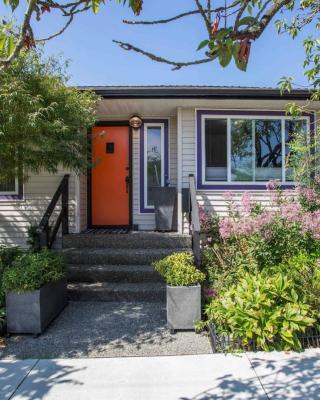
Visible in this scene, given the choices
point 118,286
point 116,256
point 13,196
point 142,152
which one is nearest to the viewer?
point 118,286

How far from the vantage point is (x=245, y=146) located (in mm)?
7219

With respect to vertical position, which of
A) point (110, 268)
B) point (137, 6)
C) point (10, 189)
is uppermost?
point (137, 6)

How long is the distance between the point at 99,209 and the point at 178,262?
11.8ft

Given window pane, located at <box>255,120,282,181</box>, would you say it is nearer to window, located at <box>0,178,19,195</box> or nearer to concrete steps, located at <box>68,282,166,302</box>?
concrete steps, located at <box>68,282,166,302</box>

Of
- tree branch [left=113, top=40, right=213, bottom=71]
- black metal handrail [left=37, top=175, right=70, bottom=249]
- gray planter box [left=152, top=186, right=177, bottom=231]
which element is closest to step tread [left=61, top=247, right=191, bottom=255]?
black metal handrail [left=37, top=175, right=70, bottom=249]

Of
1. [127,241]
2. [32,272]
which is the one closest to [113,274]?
[127,241]

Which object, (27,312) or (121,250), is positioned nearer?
(27,312)

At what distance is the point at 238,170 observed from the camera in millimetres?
7227

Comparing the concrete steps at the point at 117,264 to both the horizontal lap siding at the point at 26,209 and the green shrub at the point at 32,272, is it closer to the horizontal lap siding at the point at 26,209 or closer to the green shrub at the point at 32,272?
the green shrub at the point at 32,272

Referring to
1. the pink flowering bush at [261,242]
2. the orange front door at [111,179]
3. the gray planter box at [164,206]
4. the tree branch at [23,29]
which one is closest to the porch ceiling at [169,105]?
the orange front door at [111,179]

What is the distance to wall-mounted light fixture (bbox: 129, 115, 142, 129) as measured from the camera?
773cm

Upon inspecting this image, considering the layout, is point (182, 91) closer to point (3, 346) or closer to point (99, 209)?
point (99, 209)

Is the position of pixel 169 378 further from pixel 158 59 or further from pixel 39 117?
pixel 39 117

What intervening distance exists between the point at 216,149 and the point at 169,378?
4848 millimetres
